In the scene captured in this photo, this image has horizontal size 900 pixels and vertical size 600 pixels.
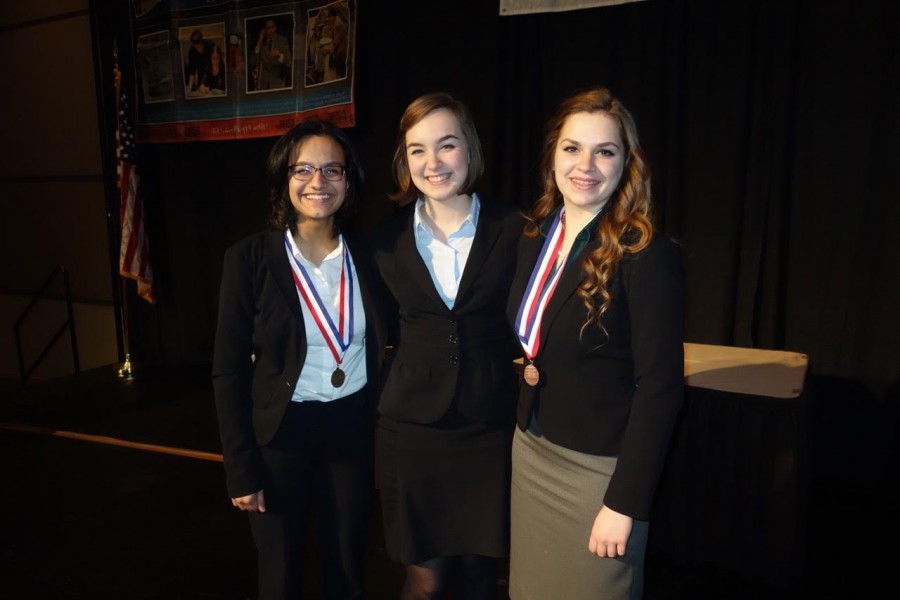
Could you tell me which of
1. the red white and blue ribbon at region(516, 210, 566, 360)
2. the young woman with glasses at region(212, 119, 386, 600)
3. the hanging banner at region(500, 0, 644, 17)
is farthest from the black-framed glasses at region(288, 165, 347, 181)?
the hanging banner at region(500, 0, 644, 17)

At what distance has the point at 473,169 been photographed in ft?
5.44

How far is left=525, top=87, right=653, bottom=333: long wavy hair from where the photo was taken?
132cm

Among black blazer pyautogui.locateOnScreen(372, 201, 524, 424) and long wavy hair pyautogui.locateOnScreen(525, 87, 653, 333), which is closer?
long wavy hair pyautogui.locateOnScreen(525, 87, 653, 333)

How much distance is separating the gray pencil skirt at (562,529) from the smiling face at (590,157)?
598 mm

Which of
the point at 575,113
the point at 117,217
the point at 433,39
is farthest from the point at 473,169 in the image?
the point at 117,217

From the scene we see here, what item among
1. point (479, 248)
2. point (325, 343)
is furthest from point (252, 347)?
point (479, 248)

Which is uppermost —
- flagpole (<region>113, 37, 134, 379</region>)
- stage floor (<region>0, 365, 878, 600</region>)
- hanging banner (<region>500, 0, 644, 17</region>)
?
hanging banner (<region>500, 0, 644, 17</region>)

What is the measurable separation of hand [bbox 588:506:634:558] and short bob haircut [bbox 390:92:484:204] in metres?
0.87

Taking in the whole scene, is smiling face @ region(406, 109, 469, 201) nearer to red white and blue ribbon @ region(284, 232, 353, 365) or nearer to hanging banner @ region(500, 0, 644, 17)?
red white and blue ribbon @ region(284, 232, 353, 365)

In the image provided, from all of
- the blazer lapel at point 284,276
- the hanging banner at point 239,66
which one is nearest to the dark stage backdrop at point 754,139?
the hanging banner at point 239,66

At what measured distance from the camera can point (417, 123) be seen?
1583mm

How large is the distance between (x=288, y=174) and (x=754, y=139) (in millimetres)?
2759

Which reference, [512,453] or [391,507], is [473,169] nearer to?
[512,453]

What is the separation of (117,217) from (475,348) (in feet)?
19.8
